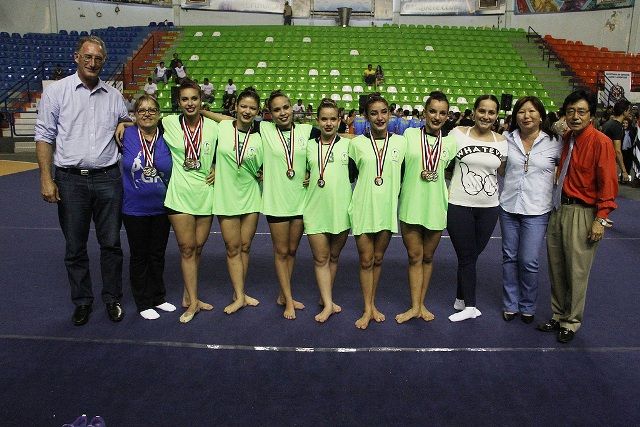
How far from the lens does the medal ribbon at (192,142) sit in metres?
3.04

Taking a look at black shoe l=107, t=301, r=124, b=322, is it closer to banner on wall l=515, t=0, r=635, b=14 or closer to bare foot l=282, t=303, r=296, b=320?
bare foot l=282, t=303, r=296, b=320

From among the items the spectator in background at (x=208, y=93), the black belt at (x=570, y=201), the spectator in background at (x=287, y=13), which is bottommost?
the black belt at (x=570, y=201)

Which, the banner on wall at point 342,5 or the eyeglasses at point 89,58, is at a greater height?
the banner on wall at point 342,5

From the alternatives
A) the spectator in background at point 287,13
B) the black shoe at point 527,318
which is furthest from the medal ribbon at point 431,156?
the spectator in background at point 287,13

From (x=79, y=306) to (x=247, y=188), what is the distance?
1344mm

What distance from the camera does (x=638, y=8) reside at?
58.3ft

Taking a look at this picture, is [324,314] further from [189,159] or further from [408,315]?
[189,159]

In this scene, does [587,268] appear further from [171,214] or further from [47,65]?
[47,65]

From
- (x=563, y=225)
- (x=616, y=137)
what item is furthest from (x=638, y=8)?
(x=563, y=225)

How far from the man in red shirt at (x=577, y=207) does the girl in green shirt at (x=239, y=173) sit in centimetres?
189

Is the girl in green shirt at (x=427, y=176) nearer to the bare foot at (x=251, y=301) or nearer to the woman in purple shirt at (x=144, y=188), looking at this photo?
the bare foot at (x=251, y=301)

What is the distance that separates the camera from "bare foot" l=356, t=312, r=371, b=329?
3191 millimetres

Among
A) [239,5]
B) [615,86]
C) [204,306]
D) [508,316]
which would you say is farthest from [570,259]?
[239,5]

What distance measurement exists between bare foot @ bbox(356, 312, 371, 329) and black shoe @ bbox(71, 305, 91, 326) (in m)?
1.77
